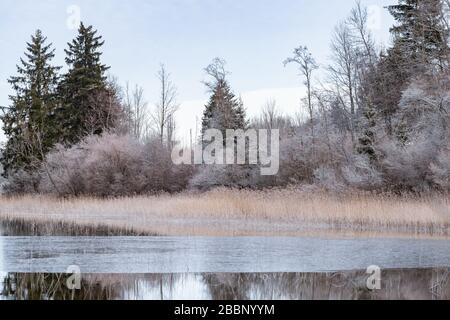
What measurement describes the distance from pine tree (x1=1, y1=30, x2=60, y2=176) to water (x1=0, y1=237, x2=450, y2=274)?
85.6ft

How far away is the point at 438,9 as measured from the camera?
23.9 meters

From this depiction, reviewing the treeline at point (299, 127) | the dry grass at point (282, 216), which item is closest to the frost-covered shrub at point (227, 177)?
A: the treeline at point (299, 127)

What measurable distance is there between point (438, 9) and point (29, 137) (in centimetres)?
2887

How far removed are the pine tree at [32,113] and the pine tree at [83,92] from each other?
147cm

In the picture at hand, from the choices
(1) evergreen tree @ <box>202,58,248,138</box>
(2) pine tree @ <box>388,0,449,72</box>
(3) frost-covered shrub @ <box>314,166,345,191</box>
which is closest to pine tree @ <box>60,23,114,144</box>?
(1) evergreen tree @ <box>202,58,248,138</box>

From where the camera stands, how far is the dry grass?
53.2 feet

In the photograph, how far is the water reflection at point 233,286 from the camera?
24.2 ft

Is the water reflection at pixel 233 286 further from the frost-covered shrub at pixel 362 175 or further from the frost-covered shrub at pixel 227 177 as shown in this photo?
the frost-covered shrub at pixel 227 177

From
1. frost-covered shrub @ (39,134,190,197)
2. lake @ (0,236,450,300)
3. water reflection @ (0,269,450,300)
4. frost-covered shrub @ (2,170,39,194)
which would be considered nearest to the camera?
water reflection @ (0,269,450,300)

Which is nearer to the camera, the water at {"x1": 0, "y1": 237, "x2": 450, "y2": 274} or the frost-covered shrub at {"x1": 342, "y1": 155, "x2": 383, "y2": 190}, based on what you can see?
the water at {"x1": 0, "y1": 237, "x2": 450, "y2": 274}

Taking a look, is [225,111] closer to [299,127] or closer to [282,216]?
[299,127]

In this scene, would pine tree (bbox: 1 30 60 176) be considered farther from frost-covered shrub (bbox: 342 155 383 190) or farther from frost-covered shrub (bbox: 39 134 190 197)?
frost-covered shrub (bbox: 342 155 383 190)
